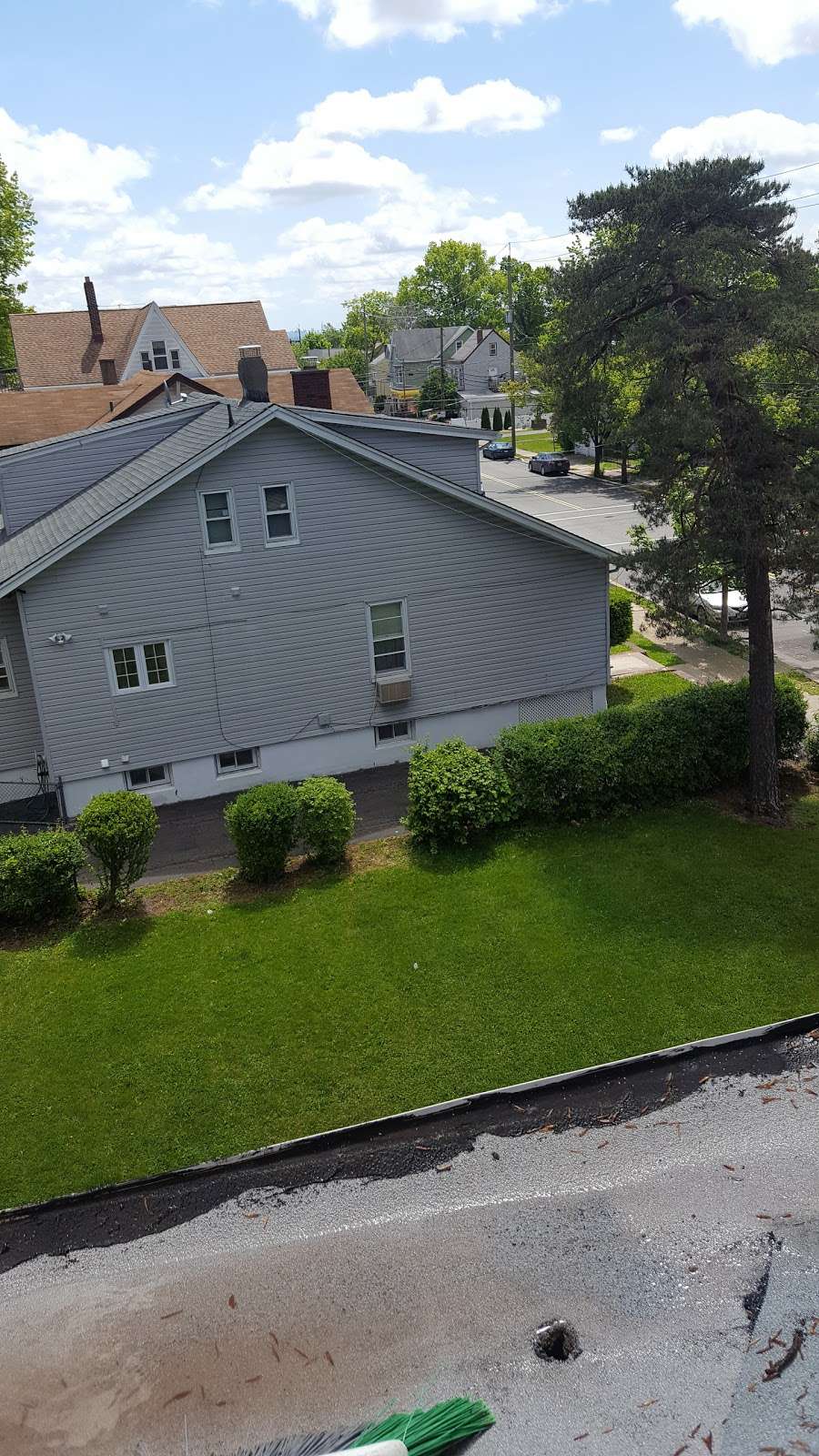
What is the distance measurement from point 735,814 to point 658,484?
6.31m

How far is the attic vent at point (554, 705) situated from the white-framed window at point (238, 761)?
252 inches

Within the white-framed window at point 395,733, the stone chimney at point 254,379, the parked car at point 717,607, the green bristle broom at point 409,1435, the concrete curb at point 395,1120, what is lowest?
the concrete curb at point 395,1120

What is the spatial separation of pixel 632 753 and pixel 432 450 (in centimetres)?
825

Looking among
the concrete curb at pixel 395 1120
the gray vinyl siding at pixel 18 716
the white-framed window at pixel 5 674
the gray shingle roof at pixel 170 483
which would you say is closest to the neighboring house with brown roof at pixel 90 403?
the gray shingle roof at pixel 170 483

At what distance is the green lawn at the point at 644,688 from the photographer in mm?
25223

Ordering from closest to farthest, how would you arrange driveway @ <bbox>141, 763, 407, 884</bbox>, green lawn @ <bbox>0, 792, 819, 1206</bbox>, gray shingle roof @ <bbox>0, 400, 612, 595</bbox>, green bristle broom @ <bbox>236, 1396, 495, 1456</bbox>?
green bristle broom @ <bbox>236, 1396, 495, 1456</bbox> < green lawn @ <bbox>0, 792, 819, 1206</bbox> < driveway @ <bbox>141, 763, 407, 884</bbox> < gray shingle roof @ <bbox>0, 400, 612, 595</bbox>

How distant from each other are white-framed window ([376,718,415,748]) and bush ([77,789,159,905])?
7443mm

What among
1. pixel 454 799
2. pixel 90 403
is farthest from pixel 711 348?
pixel 90 403

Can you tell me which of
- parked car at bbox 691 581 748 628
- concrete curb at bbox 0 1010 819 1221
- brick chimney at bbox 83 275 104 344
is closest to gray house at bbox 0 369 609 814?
parked car at bbox 691 581 748 628

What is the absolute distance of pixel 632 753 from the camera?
18328mm

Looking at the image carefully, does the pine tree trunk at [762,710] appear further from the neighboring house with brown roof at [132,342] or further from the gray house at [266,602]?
the neighboring house with brown roof at [132,342]

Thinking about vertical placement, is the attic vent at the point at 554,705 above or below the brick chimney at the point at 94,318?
below

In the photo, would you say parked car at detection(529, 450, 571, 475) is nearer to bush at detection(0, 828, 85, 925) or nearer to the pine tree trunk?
the pine tree trunk

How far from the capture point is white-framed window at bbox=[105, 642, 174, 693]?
19.8 m
